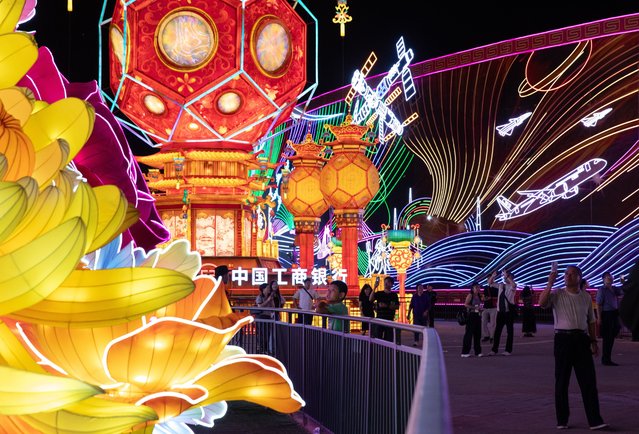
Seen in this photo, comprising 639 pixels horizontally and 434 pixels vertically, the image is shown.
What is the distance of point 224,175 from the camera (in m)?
30.8

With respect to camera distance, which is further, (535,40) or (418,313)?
(535,40)

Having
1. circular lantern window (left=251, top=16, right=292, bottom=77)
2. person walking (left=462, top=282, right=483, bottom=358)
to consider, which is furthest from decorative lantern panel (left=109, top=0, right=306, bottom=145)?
person walking (left=462, top=282, right=483, bottom=358)

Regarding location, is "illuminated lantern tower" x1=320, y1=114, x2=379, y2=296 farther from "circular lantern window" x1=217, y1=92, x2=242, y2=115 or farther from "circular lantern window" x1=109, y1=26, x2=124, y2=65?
"circular lantern window" x1=109, y1=26, x2=124, y2=65

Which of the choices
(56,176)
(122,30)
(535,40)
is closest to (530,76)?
(535,40)

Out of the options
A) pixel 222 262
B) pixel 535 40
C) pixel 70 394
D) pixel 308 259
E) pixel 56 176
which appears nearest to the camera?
pixel 70 394

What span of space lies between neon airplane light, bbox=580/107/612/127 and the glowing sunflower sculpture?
134 feet

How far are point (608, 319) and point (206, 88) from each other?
13274 millimetres

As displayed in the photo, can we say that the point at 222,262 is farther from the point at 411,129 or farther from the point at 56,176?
the point at 56,176

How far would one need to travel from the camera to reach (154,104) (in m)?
28.8

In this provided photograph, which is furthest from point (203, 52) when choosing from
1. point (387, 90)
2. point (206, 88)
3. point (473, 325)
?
point (387, 90)

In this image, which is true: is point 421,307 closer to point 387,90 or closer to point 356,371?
point 356,371

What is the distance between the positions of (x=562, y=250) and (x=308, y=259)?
11909 millimetres

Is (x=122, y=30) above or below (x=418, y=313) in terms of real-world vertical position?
above

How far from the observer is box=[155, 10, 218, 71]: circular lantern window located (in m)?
27.8
